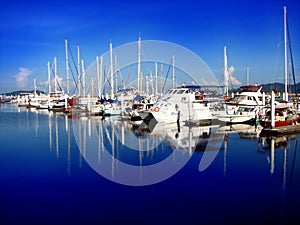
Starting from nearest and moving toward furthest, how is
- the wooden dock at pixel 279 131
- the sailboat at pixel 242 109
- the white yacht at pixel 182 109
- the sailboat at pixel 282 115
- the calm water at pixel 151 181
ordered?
the calm water at pixel 151 181
the wooden dock at pixel 279 131
the sailboat at pixel 282 115
the white yacht at pixel 182 109
the sailboat at pixel 242 109

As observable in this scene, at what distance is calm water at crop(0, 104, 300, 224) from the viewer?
10.5 m

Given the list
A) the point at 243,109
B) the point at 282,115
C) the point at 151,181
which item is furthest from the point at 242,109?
the point at 151,181

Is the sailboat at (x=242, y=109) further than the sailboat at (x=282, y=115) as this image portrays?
Yes

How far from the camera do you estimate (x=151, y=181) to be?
14516mm

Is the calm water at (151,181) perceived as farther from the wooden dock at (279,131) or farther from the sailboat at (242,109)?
the sailboat at (242,109)

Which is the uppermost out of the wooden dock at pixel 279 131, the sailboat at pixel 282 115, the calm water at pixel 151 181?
the sailboat at pixel 282 115

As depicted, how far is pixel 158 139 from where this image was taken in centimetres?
2561

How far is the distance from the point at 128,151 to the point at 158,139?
4.77 metres

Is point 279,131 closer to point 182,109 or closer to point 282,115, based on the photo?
point 282,115

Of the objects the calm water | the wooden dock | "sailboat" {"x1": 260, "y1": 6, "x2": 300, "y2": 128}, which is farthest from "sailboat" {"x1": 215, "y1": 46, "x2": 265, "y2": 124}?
the calm water

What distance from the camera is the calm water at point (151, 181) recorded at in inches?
412

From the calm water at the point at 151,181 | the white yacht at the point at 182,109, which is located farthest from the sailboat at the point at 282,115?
the white yacht at the point at 182,109

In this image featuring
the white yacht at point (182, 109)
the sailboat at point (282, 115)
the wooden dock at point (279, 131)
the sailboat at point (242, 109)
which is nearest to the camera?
the wooden dock at point (279, 131)

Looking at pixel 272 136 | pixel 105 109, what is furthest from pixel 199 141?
pixel 105 109
